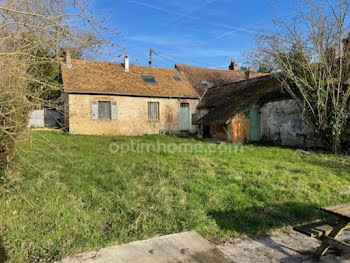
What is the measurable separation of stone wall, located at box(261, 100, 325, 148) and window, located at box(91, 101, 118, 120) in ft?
31.8

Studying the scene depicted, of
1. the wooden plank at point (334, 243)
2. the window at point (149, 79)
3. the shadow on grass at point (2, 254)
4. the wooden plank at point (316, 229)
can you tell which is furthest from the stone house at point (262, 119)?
the shadow on grass at point (2, 254)

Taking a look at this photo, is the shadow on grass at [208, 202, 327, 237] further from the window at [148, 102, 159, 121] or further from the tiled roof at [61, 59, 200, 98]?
the window at [148, 102, 159, 121]

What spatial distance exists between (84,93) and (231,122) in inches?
375

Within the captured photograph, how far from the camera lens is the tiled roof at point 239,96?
1545cm

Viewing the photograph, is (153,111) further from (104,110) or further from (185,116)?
(104,110)

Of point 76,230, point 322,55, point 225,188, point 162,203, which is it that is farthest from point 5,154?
point 322,55

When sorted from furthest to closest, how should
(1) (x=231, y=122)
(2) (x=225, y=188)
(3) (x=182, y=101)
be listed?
(3) (x=182, y=101), (1) (x=231, y=122), (2) (x=225, y=188)

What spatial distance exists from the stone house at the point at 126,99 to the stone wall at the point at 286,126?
22.7 ft

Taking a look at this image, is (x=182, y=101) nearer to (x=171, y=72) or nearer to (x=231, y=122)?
(x=171, y=72)

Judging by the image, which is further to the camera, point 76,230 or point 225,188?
point 225,188

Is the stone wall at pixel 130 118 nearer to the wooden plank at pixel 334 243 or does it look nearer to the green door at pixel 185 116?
the green door at pixel 185 116

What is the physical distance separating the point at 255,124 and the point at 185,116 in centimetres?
645

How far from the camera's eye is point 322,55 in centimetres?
1196

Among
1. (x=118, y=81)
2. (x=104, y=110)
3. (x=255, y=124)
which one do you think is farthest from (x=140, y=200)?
(x=118, y=81)
